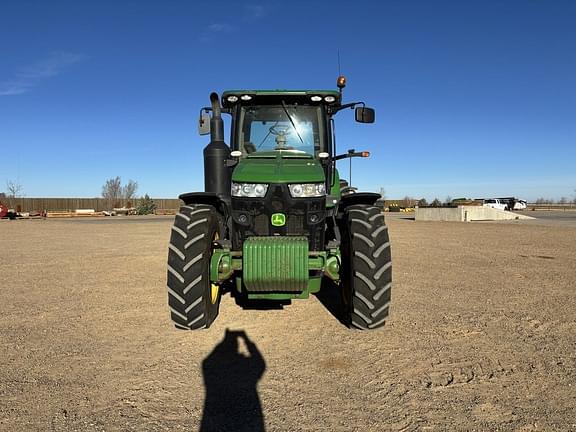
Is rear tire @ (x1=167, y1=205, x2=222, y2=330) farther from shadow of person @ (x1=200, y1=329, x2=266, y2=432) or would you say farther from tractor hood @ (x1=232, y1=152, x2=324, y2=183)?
tractor hood @ (x1=232, y1=152, x2=324, y2=183)

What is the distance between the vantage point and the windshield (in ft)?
18.8

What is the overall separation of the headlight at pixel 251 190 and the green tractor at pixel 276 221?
0.01 metres

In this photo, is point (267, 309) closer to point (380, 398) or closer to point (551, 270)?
point (380, 398)

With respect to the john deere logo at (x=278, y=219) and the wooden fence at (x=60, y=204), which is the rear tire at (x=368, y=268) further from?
the wooden fence at (x=60, y=204)

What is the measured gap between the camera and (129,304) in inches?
249

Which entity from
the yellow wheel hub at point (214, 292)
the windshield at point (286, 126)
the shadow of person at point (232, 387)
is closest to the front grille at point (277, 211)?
the yellow wheel hub at point (214, 292)

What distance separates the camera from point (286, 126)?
18.9 feet

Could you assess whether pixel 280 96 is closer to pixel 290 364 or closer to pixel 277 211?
pixel 277 211

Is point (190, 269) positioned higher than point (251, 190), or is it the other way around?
point (251, 190)

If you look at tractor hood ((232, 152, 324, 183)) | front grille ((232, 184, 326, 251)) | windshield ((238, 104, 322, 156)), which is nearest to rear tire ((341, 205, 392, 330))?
front grille ((232, 184, 326, 251))

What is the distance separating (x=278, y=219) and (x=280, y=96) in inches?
67.3

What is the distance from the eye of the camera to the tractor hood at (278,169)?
480 cm

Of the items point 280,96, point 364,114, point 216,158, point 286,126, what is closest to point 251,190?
point 216,158

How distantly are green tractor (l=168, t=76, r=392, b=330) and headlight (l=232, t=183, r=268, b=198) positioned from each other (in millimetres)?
11
